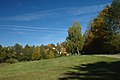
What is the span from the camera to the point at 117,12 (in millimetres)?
44844

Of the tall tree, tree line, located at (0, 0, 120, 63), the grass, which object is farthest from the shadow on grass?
the tall tree

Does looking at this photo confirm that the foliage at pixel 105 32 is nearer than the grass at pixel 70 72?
No

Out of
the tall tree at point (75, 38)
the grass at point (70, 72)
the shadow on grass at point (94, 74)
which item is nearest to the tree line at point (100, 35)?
the tall tree at point (75, 38)

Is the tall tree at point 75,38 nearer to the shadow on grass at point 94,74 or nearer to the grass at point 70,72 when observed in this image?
the grass at point 70,72

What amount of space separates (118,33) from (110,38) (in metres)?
2.25

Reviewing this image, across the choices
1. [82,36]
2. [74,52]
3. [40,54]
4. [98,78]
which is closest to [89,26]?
[82,36]

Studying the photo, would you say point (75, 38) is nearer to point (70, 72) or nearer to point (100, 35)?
point (100, 35)

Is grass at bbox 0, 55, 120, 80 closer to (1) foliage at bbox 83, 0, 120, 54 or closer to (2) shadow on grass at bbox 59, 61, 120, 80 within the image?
(2) shadow on grass at bbox 59, 61, 120, 80

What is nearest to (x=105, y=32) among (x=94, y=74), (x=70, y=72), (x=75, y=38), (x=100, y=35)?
(x=100, y=35)

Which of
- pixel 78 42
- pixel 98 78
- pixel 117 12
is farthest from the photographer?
pixel 78 42

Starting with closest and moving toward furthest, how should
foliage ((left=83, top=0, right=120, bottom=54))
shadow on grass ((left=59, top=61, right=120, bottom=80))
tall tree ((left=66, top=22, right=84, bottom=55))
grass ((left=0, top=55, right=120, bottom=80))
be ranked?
1. shadow on grass ((left=59, top=61, right=120, bottom=80))
2. grass ((left=0, top=55, right=120, bottom=80))
3. foliage ((left=83, top=0, right=120, bottom=54))
4. tall tree ((left=66, top=22, right=84, bottom=55))

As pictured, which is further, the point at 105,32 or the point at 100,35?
the point at 100,35

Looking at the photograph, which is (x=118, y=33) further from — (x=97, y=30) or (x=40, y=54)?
(x=40, y=54)

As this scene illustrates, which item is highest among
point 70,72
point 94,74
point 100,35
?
point 100,35
